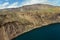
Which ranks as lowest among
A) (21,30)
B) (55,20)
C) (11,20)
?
(55,20)

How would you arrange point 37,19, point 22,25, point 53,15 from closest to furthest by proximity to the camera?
point 22,25
point 37,19
point 53,15

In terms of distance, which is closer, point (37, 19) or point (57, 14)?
point (37, 19)

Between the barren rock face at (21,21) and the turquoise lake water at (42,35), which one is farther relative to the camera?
the barren rock face at (21,21)

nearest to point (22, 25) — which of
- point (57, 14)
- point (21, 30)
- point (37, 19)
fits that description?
point (21, 30)

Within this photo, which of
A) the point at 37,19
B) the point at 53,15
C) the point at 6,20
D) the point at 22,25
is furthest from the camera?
the point at 53,15

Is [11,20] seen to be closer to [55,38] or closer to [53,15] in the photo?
[55,38]

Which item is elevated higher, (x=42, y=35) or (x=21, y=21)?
(x=42, y=35)

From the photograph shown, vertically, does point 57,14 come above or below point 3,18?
below

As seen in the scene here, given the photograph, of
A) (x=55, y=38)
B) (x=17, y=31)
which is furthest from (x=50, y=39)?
(x=17, y=31)

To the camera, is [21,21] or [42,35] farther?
[21,21]

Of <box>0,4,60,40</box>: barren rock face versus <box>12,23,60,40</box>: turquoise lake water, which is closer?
<box>12,23,60,40</box>: turquoise lake water
